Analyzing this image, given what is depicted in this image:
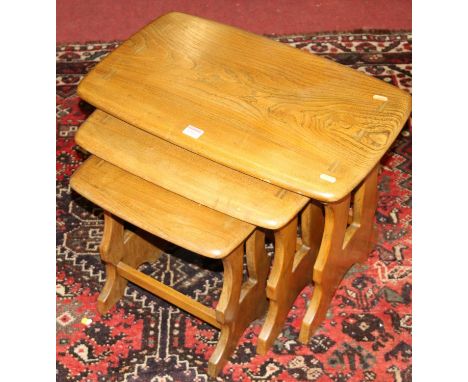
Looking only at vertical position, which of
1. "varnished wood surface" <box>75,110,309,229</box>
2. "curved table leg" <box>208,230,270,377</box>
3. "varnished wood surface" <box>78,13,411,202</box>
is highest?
"varnished wood surface" <box>78,13,411,202</box>

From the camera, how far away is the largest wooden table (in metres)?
2.40

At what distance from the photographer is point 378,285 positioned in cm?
300

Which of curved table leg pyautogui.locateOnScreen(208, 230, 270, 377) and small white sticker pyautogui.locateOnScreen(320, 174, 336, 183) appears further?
curved table leg pyautogui.locateOnScreen(208, 230, 270, 377)

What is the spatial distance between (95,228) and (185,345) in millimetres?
629

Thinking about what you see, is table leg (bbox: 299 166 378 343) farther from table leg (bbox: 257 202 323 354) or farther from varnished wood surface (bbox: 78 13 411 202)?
varnished wood surface (bbox: 78 13 411 202)

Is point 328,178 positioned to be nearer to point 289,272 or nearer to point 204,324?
point 289,272

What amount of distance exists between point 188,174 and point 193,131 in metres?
0.12

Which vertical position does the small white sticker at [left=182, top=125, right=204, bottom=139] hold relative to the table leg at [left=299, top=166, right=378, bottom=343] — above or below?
above

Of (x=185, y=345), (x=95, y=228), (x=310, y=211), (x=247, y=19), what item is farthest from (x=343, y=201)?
(x=247, y=19)

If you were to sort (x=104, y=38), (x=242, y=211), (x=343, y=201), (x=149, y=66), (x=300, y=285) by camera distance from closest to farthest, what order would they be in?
1. (x=242, y=211)
2. (x=343, y=201)
3. (x=149, y=66)
4. (x=300, y=285)
5. (x=104, y=38)

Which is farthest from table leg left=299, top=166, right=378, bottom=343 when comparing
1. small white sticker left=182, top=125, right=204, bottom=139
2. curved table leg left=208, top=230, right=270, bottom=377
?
small white sticker left=182, top=125, right=204, bottom=139

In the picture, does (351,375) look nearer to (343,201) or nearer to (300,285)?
(300,285)

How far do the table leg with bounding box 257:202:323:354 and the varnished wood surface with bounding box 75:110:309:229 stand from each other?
0.23 m

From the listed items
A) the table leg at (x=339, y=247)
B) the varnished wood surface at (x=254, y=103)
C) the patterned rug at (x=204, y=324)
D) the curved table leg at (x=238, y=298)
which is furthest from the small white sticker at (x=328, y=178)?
the patterned rug at (x=204, y=324)
